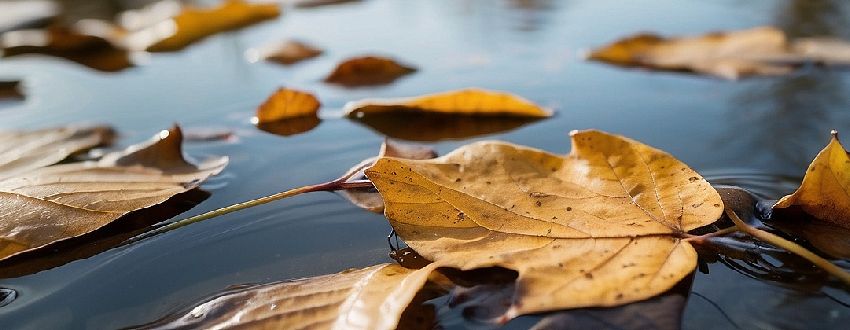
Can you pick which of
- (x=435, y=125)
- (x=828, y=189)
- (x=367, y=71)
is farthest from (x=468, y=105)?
(x=828, y=189)

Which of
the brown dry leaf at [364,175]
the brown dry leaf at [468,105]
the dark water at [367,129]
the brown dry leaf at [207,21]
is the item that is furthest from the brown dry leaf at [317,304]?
the brown dry leaf at [207,21]

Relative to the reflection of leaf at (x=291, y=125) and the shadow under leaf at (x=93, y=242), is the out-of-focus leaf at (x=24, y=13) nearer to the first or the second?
the reflection of leaf at (x=291, y=125)

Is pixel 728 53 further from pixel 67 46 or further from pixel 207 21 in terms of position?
pixel 67 46

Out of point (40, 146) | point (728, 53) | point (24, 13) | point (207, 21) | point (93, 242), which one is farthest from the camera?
point (24, 13)

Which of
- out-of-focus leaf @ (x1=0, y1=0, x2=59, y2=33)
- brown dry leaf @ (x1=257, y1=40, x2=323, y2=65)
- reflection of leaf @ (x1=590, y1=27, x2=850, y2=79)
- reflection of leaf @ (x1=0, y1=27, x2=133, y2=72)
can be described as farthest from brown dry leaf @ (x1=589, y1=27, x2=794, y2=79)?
out-of-focus leaf @ (x1=0, y1=0, x2=59, y2=33)

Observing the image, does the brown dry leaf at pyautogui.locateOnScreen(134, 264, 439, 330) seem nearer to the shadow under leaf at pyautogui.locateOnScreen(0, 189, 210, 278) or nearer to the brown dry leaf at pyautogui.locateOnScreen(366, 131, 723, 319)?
the brown dry leaf at pyautogui.locateOnScreen(366, 131, 723, 319)

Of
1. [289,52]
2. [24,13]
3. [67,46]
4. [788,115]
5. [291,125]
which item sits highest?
[24,13]
